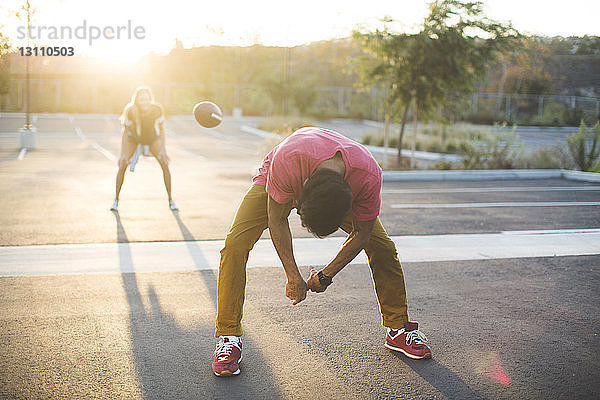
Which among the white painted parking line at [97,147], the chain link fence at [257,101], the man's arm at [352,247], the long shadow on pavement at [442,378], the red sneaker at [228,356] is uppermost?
the chain link fence at [257,101]

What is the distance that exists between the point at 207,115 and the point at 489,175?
11.6 meters

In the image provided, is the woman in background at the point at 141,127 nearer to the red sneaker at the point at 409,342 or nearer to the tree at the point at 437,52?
the red sneaker at the point at 409,342

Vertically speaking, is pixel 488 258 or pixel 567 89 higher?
pixel 567 89

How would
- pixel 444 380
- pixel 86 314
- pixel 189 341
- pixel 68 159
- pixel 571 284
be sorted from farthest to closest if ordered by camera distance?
pixel 68 159 → pixel 571 284 → pixel 86 314 → pixel 189 341 → pixel 444 380

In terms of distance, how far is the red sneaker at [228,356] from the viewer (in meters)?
3.34

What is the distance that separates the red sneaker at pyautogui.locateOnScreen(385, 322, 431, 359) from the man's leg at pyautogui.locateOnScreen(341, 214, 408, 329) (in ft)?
0.15

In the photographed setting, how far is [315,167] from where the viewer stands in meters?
2.85

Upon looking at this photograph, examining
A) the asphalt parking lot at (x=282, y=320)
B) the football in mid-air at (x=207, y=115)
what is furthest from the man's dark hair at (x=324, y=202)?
the football in mid-air at (x=207, y=115)

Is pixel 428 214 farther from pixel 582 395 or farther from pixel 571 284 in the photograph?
pixel 582 395

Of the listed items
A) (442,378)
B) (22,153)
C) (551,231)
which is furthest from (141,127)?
(22,153)

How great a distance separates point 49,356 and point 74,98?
43.9m

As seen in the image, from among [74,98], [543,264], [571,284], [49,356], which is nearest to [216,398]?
[49,356]

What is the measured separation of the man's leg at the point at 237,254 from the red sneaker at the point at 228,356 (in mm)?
51

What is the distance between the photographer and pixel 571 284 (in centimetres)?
533
